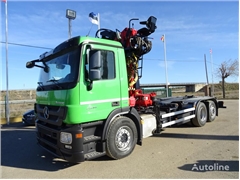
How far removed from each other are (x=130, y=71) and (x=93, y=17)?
12.3ft

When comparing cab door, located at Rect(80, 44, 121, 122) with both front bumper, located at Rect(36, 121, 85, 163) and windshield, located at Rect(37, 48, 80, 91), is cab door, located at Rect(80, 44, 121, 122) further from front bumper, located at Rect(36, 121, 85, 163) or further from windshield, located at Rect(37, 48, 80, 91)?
front bumper, located at Rect(36, 121, 85, 163)

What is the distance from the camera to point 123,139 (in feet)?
14.9

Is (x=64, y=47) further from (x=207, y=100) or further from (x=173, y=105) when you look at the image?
→ (x=207, y=100)

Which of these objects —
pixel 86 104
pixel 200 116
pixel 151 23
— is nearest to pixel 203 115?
pixel 200 116

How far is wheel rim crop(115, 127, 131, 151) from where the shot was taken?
4.39m

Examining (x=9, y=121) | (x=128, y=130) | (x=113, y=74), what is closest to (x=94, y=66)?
(x=113, y=74)

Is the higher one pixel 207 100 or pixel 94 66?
pixel 94 66

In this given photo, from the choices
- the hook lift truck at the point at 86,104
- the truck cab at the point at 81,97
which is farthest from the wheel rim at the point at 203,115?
the truck cab at the point at 81,97

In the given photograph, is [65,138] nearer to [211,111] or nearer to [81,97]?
[81,97]

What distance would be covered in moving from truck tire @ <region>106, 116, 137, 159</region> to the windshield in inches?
52.5

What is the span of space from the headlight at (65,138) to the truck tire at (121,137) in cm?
83

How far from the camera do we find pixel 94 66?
379 cm

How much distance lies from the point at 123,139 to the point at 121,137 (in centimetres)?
10

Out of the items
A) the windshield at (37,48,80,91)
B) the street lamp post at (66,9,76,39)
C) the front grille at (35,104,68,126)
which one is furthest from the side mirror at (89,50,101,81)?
the street lamp post at (66,9,76,39)
